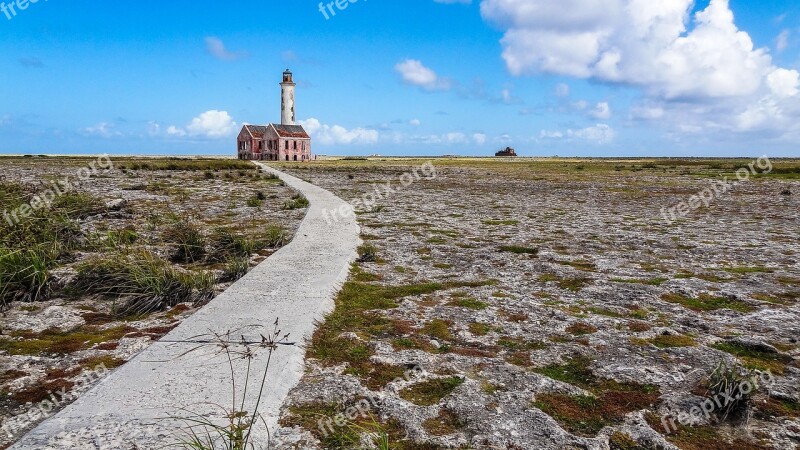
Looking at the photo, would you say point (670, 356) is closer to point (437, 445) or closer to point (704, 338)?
point (704, 338)

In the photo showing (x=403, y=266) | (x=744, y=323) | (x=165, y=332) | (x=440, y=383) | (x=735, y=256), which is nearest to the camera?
(x=440, y=383)

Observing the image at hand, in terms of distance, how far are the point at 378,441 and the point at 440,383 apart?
4.15ft

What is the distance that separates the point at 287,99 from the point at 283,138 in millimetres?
12197

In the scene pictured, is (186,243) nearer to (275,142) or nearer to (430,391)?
(430,391)

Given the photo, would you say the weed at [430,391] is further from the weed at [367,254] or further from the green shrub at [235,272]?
the weed at [367,254]

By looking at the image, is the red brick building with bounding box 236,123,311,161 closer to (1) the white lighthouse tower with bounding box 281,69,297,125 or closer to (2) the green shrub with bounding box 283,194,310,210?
(1) the white lighthouse tower with bounding box 281,69,297,125

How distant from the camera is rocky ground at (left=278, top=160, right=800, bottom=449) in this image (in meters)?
4.06

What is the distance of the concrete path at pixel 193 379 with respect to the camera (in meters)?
3.58

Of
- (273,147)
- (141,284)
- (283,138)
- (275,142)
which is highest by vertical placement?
(283,138)

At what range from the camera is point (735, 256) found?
35.6ft

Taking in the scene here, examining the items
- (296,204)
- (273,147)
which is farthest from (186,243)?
(273,147)

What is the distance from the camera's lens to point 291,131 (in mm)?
106812

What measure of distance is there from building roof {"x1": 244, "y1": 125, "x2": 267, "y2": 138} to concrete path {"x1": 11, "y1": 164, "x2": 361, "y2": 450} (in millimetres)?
109576

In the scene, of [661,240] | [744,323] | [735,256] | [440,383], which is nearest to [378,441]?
[440,383]
